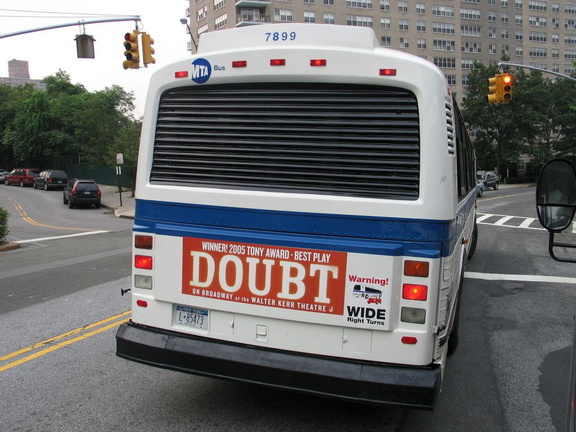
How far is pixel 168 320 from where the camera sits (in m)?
3.87

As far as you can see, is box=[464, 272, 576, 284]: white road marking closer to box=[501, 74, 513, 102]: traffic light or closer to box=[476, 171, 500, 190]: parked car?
box=[501, 74, 513, 102]: traffic light

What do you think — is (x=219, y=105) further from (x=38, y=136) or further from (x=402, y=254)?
(x=38, y=136)

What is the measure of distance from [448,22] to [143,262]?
84.0 metres

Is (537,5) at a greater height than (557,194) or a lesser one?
greater

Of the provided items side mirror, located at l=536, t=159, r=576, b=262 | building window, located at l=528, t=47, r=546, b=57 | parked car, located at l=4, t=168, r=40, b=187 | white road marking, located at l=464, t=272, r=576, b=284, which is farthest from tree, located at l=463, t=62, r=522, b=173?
side mirror, located at l=536, t=159, r=576, b=262

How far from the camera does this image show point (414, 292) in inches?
129

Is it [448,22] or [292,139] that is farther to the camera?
[448,22]

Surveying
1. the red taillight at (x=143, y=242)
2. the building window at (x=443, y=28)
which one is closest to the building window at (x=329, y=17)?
the building window at (x=443, y=28)

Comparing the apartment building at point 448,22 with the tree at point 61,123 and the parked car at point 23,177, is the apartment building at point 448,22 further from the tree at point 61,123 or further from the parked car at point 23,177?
the parked car at point 23,177

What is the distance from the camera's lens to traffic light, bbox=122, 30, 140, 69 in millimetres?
15758

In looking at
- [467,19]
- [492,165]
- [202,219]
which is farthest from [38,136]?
[467,19]

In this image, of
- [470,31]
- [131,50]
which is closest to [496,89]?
[131,50]

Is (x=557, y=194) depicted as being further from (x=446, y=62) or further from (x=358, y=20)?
(x=446, y=62)

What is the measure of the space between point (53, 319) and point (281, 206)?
173 inches
